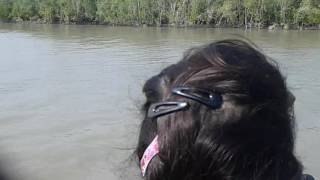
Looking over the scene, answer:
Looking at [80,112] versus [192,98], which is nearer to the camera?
[192,98]

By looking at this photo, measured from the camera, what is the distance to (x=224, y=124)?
2.39ft

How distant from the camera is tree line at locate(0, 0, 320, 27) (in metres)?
42.2

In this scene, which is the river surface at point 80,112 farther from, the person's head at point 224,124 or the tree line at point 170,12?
the tree line at point 170,12

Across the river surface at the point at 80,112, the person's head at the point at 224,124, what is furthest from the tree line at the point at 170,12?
the person's head at the point at 224,124

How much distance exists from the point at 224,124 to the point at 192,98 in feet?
0.19

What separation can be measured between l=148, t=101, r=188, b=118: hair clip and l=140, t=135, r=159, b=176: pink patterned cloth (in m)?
0.04

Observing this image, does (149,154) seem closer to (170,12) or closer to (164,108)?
(164,108)

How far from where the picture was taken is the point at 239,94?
0.74 metres

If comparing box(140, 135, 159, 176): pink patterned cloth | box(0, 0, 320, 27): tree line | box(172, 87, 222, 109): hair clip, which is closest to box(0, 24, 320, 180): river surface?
box(140, 135, 159, 176): pink patterned cloth

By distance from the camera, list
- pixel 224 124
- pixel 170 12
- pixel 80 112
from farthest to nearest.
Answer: pixel 170 12
pixel 80 112
pixel 224 124

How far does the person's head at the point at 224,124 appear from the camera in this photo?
28.6 inches

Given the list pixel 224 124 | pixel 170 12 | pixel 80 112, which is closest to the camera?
pixel 224 124

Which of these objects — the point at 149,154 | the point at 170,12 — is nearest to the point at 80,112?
the point at 149,154

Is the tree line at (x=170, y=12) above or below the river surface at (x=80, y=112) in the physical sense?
above
